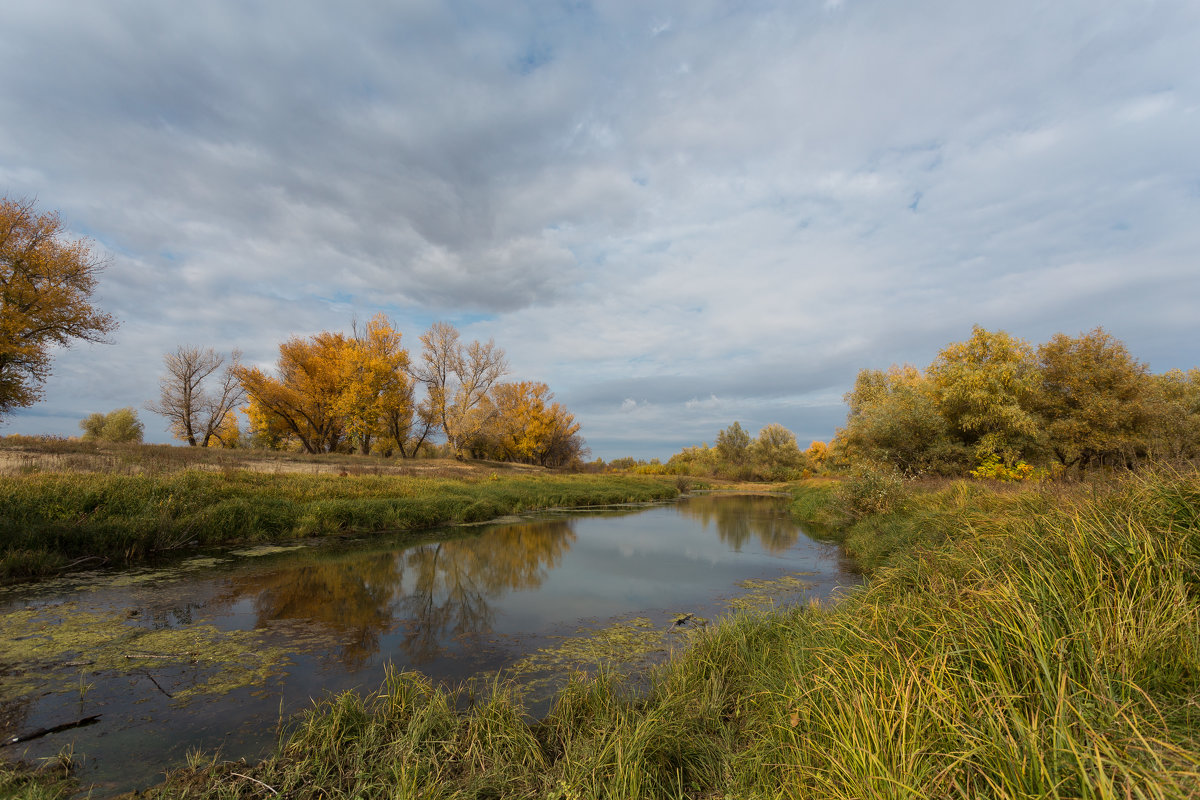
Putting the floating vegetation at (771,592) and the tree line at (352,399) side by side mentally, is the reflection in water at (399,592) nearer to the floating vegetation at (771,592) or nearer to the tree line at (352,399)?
the floating vegetation at (771,592)

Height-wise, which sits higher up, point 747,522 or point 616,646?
point 616,646

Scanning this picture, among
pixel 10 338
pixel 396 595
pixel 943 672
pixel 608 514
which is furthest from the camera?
pixel 608 514

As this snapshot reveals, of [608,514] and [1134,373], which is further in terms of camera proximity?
[608,514]

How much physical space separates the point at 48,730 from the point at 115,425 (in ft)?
186

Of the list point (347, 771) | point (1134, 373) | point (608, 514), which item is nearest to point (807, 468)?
point (1134, 373)

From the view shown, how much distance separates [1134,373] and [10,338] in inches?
1837

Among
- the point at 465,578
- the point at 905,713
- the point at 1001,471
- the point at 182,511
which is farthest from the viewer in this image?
the point at 1001,471

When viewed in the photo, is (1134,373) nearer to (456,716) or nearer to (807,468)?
(456,716)

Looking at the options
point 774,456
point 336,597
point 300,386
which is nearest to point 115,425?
point 300,386

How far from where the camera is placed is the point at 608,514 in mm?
24453

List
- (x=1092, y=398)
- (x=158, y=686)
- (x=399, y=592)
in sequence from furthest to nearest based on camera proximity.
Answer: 1. (x=1092, y=398)
2. (x=399, y=592)
3. (x=158, y=686)

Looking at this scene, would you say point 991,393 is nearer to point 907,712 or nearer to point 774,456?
point 907,712

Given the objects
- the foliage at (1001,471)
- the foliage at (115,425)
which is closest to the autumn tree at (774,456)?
the foliage at (1001,471)

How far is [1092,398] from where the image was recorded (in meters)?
21.1
